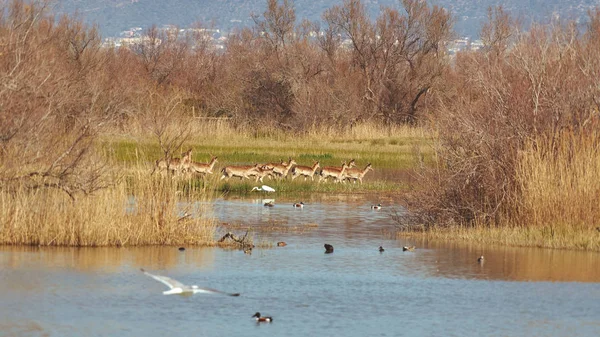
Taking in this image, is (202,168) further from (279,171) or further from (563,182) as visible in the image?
(563,182)

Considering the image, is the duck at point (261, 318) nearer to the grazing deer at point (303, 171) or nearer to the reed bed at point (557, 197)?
the reed bed at point (557, 197)

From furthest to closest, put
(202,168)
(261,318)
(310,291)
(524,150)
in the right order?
(202,168)
(524,150)
(310,291)
(261,318)

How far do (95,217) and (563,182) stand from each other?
26.9 feet

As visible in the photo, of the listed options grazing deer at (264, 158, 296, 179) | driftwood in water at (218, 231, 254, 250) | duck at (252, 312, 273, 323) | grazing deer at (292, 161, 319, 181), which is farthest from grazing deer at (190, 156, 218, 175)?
duck at (252, 312, 273, 323)

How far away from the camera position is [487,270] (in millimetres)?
17969

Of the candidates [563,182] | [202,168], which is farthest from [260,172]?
[563,182]

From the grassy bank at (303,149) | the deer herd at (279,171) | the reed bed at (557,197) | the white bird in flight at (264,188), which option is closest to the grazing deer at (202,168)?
the deer herd at (279,171)

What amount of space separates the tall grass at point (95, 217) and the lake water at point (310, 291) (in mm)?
370

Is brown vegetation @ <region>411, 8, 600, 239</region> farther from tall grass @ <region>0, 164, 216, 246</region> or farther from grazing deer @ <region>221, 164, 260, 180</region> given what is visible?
grazing deer @ <region>221, 164, 260, 180</region>

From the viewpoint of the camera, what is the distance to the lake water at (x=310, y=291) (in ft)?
45.2

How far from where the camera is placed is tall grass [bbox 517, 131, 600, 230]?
20047 millimetres

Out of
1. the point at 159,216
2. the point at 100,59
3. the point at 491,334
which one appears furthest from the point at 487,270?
the point at 100,59

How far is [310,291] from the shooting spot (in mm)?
16016

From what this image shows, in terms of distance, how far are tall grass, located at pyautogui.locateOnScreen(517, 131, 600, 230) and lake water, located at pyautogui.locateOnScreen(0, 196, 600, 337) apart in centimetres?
102
